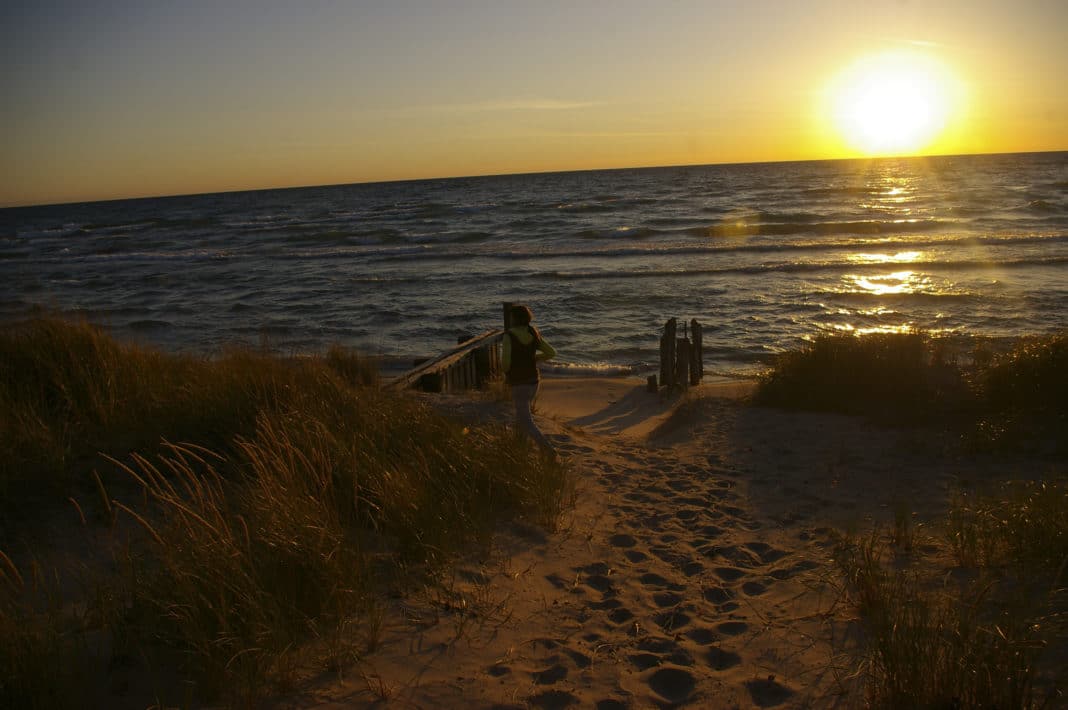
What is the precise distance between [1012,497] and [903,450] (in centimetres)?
228

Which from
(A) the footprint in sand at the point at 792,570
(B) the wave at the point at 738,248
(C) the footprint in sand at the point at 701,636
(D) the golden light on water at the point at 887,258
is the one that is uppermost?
(B) the wave at the point at 738,248

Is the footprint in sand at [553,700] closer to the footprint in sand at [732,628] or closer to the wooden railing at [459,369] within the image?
the footprint in sand at [732,628]

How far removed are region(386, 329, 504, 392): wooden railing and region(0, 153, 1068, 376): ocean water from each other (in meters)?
2.05

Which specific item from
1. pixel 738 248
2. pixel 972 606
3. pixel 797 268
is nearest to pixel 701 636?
pixel 972 606

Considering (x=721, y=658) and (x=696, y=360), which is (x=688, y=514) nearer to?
(x=721, y=658)

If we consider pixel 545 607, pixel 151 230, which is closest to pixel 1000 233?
pixel 545 607

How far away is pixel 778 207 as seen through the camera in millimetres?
48312

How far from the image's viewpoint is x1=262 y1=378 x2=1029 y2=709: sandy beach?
3607mm

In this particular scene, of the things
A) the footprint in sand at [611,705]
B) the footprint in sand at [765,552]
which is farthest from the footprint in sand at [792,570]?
the footprint in sand at [611,705]

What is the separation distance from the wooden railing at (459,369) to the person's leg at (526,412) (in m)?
2.09

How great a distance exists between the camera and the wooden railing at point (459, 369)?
977 cm

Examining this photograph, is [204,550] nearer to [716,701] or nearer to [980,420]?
[716,701]

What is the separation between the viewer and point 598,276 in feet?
86.1

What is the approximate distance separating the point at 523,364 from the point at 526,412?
51cm
